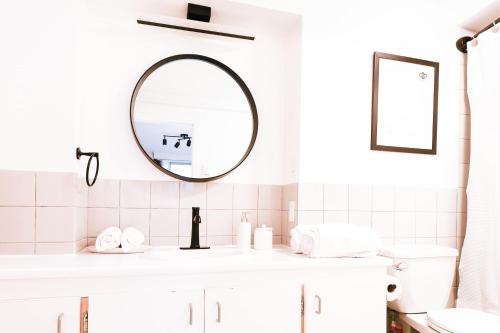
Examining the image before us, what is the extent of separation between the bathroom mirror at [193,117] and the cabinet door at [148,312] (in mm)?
690

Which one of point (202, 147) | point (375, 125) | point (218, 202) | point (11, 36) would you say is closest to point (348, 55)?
point (375, 125)

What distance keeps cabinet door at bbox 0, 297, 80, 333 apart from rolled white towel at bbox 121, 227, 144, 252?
0.40 meters

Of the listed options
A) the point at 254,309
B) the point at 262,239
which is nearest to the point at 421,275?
the point at 262,239

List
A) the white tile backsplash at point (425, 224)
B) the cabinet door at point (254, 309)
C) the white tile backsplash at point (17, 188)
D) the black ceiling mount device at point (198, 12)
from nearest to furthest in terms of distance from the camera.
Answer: the cabinet door at point (254, 309) < the white tile backsplash at point (17, 188) < the black ceiling mount device at point (198, 12) < the white tile backsplash at point (425, 224)

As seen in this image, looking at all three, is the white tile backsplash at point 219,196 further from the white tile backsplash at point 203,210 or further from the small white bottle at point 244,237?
the small white bottle at point 244,237

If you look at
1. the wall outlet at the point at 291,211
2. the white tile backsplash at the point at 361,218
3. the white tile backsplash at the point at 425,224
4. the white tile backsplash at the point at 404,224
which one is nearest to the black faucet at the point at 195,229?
the wall outlet at the point at 291,211

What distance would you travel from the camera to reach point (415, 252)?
177 centimetres

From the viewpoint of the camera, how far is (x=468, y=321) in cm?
152

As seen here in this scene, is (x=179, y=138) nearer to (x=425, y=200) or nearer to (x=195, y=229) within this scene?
(x=195, y=229)

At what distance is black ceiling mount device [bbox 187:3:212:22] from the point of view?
5.92ft

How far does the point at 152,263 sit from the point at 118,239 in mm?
390

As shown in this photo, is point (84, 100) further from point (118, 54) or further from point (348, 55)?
point (348, 55)

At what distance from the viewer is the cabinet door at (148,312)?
1251mm

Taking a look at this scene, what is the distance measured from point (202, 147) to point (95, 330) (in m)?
0.99
